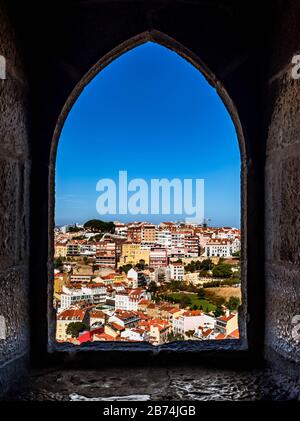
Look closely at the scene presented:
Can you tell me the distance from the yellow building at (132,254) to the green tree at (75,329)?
0.95ft

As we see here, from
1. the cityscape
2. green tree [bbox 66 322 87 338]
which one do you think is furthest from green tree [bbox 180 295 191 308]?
green tree [bbox 66 322 87 338]

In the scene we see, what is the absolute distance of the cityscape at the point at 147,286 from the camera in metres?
1.68

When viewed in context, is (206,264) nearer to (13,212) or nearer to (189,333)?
(189,333)

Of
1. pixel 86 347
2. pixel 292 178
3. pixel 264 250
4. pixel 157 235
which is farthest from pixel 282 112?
pixel 86 347

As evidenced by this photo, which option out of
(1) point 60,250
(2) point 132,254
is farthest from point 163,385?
(1) point 60,250

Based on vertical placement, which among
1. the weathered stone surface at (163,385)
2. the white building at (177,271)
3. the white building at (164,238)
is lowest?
the weathered stone surface at (163,385)

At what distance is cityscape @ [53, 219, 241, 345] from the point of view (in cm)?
168

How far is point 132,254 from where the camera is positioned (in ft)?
5.86

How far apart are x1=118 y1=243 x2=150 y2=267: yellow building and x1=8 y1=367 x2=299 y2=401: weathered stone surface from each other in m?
0.43

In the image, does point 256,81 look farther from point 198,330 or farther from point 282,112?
point 198,330

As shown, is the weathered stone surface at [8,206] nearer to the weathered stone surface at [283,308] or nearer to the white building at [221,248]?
the white building at [221,248]

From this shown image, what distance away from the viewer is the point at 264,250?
1.64m

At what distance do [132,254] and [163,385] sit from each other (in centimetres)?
55

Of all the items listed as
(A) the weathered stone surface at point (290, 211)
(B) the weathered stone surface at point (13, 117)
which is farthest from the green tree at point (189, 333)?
(B) the weathered stone surface at point (13, 117)
